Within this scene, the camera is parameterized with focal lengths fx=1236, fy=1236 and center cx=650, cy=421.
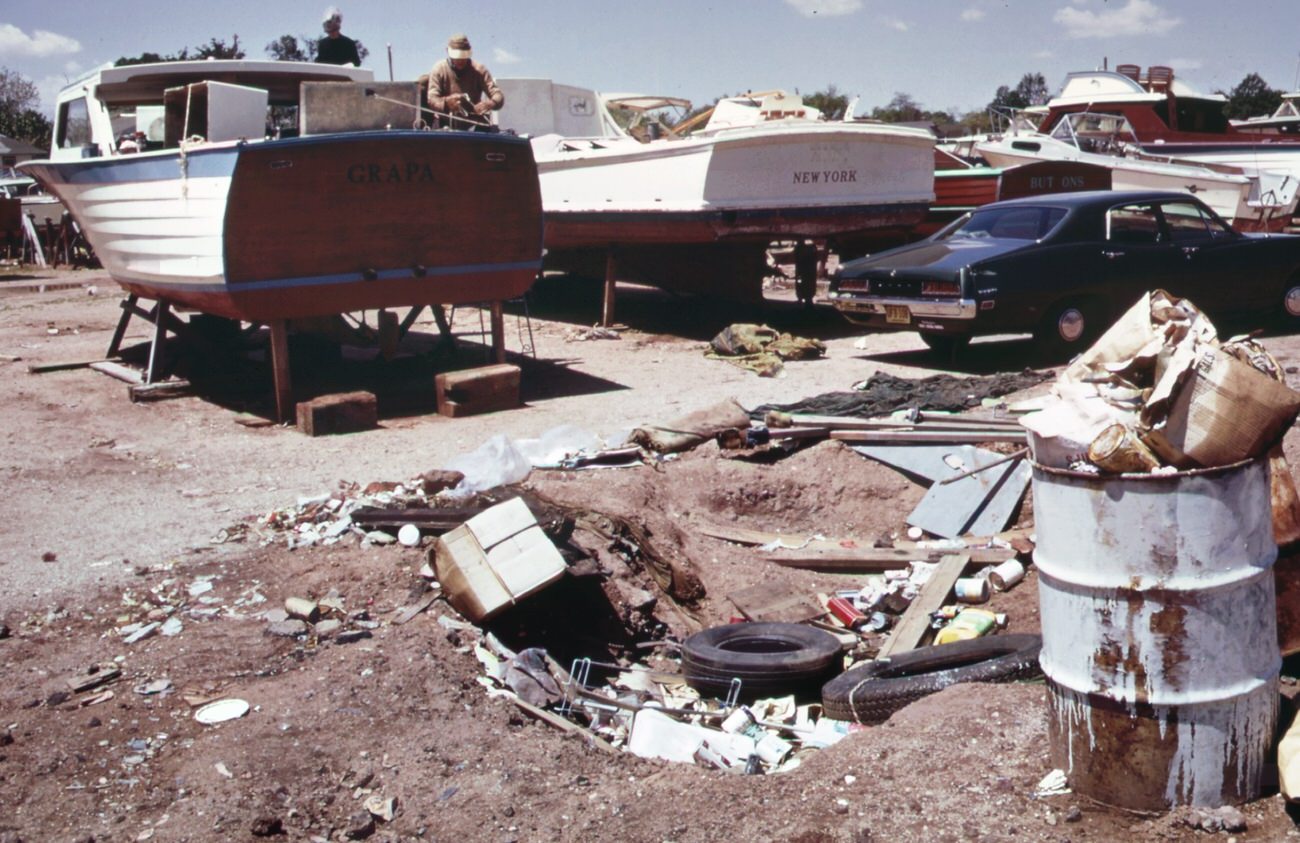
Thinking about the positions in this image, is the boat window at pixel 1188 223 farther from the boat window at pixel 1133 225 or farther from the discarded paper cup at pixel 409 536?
the discarded paper cup at pixel 409 536

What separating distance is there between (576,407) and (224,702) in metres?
5.69

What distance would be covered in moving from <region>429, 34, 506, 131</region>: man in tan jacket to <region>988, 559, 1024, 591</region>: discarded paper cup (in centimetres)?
633

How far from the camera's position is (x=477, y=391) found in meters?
9.97

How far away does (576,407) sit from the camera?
10.1 meters

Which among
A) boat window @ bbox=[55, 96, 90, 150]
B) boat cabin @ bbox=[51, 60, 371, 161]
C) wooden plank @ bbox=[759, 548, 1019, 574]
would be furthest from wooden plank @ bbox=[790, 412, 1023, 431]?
boat window @ bbox=[55, 96, 90, 150]

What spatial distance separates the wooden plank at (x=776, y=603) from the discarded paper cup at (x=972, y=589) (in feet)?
2.26

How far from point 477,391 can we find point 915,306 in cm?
400

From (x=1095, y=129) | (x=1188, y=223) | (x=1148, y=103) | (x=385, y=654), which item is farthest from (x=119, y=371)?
(x=1148, y=103)

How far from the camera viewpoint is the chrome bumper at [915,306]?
10.7m

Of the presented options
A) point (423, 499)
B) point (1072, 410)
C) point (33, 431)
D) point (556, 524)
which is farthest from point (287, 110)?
point (1072, 410)

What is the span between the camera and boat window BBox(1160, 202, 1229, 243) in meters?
11.7

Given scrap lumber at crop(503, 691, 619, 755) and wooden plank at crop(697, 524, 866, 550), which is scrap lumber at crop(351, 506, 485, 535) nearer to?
wooden plank at crop(697, 524, 866, 550)

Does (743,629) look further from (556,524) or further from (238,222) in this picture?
(238,222)

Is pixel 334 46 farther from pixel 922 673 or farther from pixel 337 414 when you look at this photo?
pixel 922 673
